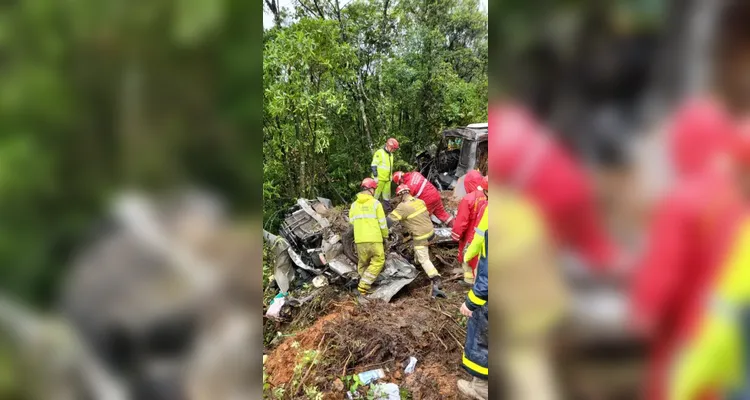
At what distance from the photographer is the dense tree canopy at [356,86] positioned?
20.1ft

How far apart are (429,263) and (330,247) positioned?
4.17ft

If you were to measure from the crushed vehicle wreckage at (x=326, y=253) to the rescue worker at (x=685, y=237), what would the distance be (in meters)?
4.13

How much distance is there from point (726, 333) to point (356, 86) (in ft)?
24.7

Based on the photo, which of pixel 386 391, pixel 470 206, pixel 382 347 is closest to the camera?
pixel 386 391

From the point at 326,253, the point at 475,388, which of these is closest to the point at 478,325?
the point at 475,388

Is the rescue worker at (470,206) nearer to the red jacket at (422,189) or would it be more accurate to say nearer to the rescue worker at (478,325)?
the red jacket at (422,189)

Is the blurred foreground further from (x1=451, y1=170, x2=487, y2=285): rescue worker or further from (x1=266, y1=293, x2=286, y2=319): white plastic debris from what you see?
(x1=266, y1=293, x2=286, y2=319): white plastic debris

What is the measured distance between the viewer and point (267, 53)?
5.12m

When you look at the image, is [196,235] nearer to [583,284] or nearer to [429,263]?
[583,284]

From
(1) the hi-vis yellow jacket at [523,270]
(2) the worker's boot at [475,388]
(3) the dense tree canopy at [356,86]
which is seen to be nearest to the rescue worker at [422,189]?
(3) the dense tree canopy at [356,86]

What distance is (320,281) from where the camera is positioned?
502cm

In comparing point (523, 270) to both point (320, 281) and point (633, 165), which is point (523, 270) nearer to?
point (633, 165)

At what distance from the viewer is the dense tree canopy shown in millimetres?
6129

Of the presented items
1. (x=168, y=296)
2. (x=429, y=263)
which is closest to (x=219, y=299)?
(x=168, y=296)
